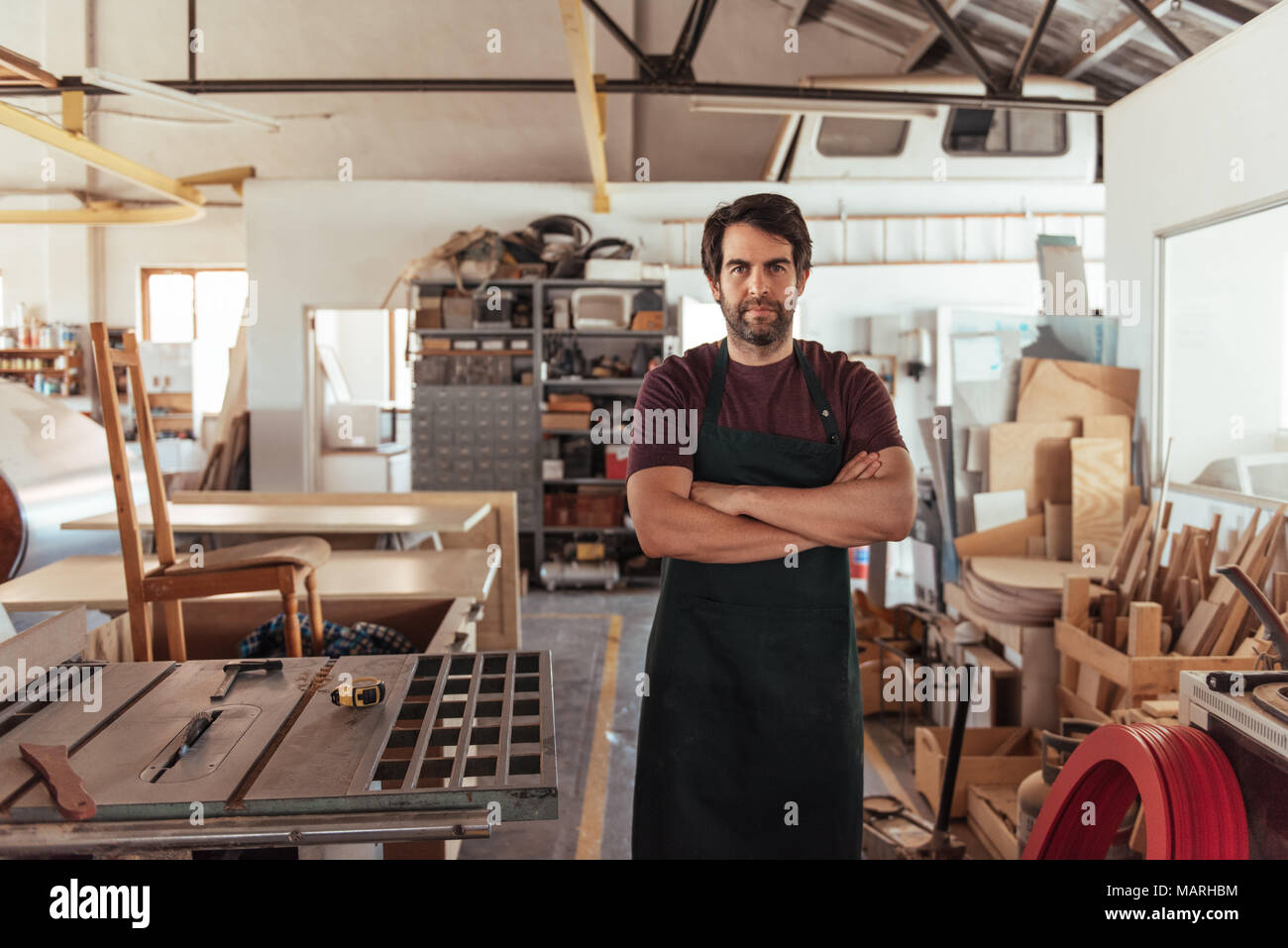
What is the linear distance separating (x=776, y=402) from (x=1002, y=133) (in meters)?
7.03

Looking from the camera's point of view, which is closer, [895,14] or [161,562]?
[161,562]

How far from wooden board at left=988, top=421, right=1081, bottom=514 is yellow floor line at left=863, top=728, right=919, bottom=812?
137 cm

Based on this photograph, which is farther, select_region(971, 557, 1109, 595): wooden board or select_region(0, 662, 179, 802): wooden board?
select_region(971, 557, 1109, 595): wooden board

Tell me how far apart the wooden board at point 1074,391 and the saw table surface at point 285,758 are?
3.64m

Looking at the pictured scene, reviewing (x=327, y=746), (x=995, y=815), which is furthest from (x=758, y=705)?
(x=995, y=815)

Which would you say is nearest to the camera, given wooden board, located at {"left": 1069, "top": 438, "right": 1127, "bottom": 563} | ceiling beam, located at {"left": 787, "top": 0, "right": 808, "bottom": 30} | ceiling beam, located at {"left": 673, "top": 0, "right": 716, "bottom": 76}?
wooden board, located at {"left": 1069, "top": 438, "right": 1127, "bottom": 563}

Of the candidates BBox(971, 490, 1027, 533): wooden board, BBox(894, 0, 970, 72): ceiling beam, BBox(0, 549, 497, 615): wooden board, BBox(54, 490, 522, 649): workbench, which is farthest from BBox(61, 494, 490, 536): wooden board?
BBox(894, 0, 970, 72): ceiling beam

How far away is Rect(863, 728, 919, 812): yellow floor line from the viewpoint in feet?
12.3

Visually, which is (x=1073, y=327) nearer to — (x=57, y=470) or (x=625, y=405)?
(x=625, y=405)

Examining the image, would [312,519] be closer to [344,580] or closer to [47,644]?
[344,580]

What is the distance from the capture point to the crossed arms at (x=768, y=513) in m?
1.94

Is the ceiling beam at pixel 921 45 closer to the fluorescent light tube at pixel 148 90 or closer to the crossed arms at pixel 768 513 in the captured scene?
the fluorescent light tube at pixel 148 90

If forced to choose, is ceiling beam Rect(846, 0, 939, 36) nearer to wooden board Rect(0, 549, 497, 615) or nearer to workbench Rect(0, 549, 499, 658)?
wooden board Rect(0, 549, 497, 615)

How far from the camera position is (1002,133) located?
7895 millimetres
